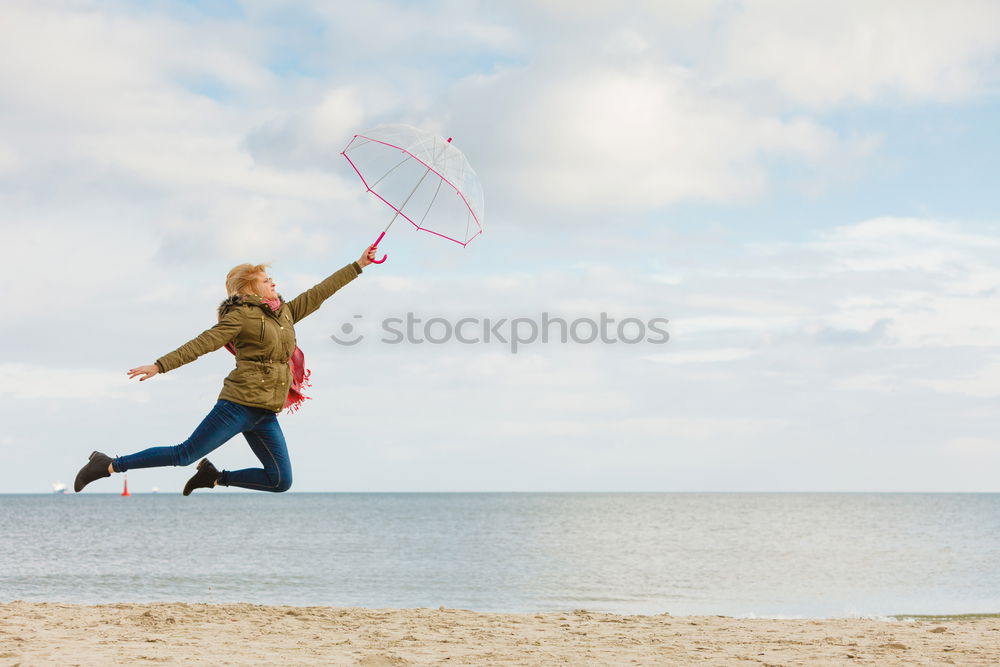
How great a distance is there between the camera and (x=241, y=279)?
20.0ft

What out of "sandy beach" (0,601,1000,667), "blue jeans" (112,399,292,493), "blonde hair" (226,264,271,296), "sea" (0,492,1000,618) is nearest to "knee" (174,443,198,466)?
"blue jeans" (112,399,292,493)

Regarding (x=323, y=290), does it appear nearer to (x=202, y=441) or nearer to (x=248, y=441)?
(x=248, y=441)

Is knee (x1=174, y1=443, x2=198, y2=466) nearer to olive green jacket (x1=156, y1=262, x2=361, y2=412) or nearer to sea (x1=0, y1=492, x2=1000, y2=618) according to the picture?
olive green jacket (x1=156, y1=262, x2=361, y2=412)

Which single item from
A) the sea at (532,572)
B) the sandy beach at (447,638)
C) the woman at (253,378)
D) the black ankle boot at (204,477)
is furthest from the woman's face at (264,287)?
the sea at (532,572)

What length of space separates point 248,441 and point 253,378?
581 millimetres

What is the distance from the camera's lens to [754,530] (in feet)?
168

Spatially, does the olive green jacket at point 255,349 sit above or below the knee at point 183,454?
above

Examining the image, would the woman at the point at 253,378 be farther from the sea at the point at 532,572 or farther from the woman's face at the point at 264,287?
the sea at the point at 532,572

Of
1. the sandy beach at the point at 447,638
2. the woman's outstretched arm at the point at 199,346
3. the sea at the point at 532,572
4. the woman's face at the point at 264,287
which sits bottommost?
the sea at the point at 532,572

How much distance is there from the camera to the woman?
5867 mm

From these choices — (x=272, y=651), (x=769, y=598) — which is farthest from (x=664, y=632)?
(x=769, y=598)

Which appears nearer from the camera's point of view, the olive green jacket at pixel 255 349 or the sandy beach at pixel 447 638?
the olive green jacket at pixel 255 349

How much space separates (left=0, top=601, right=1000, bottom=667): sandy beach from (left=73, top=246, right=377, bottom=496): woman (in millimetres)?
2509

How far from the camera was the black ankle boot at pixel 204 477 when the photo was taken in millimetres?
6320
